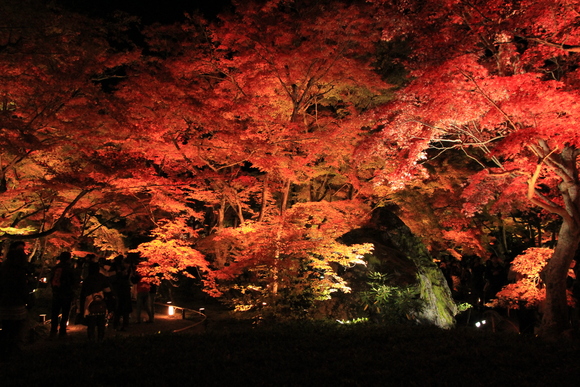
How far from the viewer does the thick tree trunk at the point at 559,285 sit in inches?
302

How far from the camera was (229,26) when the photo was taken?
40.5 feet

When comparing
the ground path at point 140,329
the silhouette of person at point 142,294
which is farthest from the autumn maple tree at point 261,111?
the silhouette of person at point 142,294

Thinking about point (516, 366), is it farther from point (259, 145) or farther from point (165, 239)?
point (165, 239)

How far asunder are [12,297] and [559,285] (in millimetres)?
9610

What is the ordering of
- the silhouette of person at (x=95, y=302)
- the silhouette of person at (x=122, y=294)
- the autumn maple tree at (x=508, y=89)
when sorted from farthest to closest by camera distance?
1. the silhouette of person at (x=122, y=294)
2. the autumn maple tree at (x=508, y=89)
3. the silhouette of person at (x=95, y=302)

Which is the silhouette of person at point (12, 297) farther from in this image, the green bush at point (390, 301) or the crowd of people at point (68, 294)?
the green bush at point (390, 301)

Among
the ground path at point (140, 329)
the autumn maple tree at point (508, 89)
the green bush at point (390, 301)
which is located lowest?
the ground path at point (140, 329)

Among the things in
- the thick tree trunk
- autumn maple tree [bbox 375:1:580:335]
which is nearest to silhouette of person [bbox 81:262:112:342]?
autumn maple tree [bbox 375:1:580:335]

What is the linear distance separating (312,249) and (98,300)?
501cm

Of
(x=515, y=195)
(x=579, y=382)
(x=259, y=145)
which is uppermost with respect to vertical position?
(x=259, y=145)

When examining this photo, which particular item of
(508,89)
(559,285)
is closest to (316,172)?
(508,89)

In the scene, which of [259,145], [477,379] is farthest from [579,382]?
[259,145]

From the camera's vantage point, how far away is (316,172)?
46.3 feet

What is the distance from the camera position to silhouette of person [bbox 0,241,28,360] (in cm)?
517
